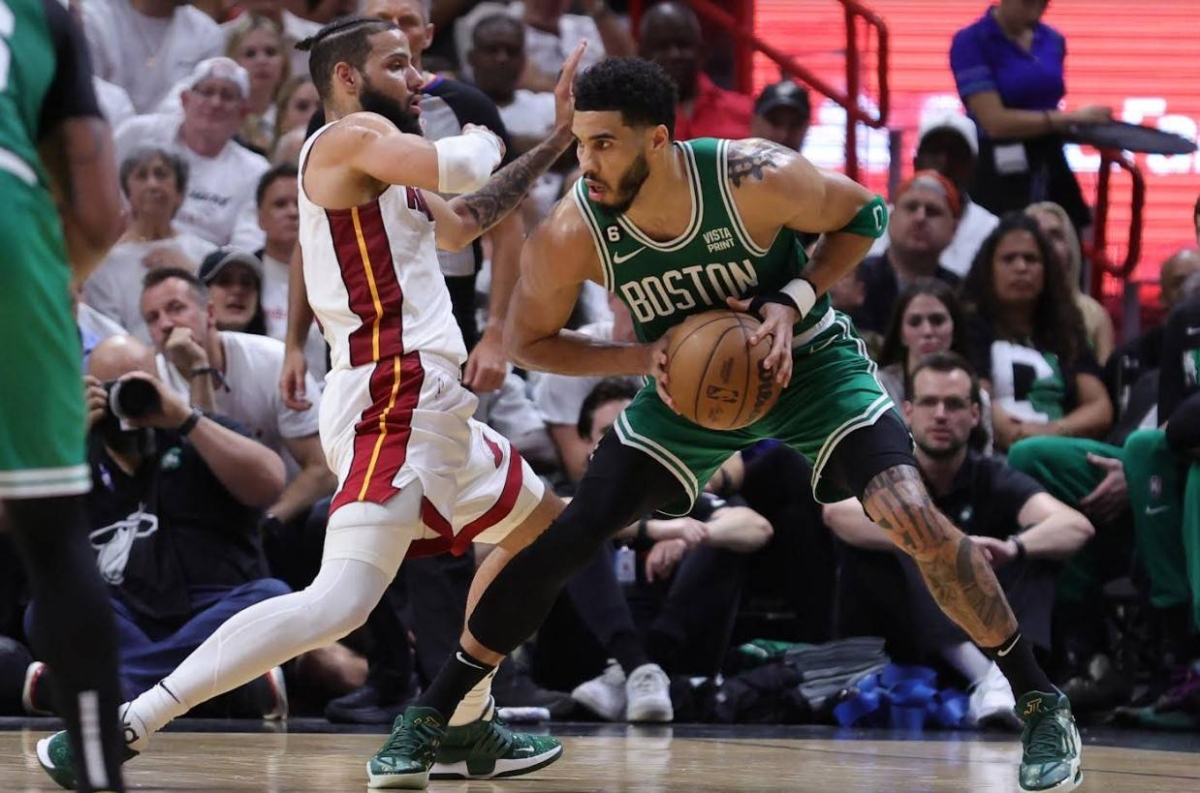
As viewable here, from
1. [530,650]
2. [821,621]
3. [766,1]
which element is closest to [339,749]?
[530,650]

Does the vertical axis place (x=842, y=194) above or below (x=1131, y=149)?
above

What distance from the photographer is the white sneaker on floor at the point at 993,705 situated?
678 cm

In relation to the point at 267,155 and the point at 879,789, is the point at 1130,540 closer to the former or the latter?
the point at 879,789

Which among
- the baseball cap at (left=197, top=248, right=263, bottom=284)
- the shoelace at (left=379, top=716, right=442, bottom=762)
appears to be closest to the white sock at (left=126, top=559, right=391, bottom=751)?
the shoelace at (left=379, top=716, right=442, bottom=762)

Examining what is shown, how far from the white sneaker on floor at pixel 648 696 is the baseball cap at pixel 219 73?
13.2 ft

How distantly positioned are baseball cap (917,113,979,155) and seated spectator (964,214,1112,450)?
63.5 inches

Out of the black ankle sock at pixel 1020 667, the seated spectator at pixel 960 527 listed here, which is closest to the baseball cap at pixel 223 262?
the seated spectator at pixel 960 527

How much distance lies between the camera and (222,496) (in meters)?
6.77

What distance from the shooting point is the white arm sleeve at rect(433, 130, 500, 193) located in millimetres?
4430

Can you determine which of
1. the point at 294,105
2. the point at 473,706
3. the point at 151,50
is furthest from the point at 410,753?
the point at 151,50

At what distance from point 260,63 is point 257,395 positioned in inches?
129

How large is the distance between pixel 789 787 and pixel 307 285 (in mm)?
1787

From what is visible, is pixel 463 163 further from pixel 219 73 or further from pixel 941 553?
pixel 219 73

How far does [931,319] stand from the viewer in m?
7.82
